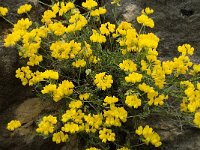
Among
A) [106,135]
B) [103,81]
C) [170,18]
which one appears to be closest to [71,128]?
[106,135]

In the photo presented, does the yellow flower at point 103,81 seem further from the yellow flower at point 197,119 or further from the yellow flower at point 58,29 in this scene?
the yellow flower at point 197,119

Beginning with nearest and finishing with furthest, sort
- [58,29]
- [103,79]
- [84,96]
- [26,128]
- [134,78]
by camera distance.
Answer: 1. [134,78]
2. [103,79]
3. [84,96]
4. [58,29]
5. [26,128]

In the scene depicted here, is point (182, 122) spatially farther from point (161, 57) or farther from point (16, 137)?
point (16, 137)

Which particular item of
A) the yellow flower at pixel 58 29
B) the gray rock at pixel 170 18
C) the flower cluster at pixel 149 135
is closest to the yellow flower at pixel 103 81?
the flower cluster at pixel 149 135

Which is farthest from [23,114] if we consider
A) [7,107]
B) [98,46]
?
[98,46]

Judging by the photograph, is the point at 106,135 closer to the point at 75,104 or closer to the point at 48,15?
the point at 75,104

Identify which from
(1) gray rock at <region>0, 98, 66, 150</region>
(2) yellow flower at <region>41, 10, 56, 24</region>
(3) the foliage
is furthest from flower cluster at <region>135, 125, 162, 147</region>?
(2) yellow flower at <region>41, 10, 56, 24</region>

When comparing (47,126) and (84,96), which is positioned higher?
(84,96)

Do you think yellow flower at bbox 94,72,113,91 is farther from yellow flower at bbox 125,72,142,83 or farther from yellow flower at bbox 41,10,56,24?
yellow flower at bbox 41,10,56,24

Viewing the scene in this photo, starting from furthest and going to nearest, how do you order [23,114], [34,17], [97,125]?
[34,17] → [23,114] → [97,125]

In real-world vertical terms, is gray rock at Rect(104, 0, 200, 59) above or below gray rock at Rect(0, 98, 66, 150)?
above

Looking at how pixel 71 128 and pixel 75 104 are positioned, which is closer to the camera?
pixel 71 128
